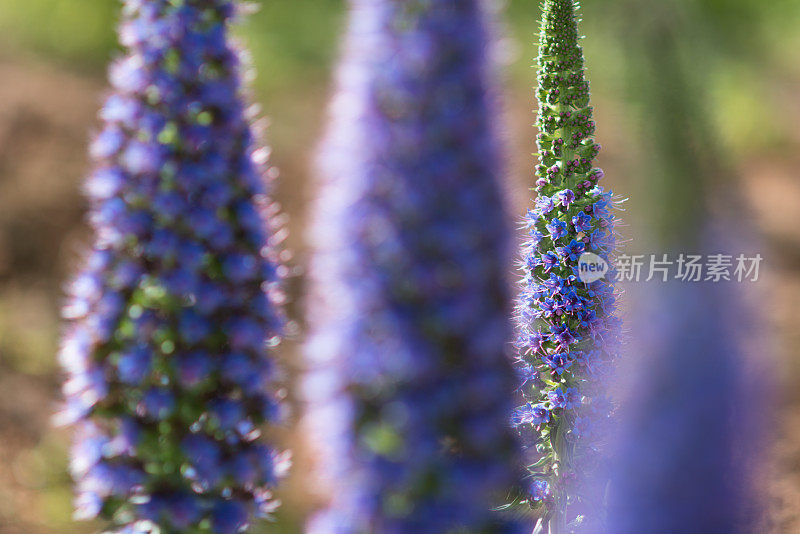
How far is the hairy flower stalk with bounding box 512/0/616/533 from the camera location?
281 centimetres

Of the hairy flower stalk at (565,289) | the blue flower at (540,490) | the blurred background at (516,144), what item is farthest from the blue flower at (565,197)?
the blue flower at (540,490)

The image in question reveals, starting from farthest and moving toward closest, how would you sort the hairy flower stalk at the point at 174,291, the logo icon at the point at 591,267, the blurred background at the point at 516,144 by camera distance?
the logo icon at the point at 591,267, the hairy flower stalk at the point at 174,291, the blurred background at the point at 516,144

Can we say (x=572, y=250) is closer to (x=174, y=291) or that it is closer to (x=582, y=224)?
(x=582, y=224)

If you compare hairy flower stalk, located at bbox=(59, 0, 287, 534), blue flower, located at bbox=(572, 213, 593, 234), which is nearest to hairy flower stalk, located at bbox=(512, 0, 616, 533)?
blue flower, located at bbox=(572, 213, 593, 234)

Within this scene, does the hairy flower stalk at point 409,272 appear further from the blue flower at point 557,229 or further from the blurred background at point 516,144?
the blue flower at point 557,229

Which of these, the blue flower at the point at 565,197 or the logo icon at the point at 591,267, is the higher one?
the blue flower at the point at 565,197

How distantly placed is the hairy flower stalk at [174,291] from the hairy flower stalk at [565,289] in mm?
802

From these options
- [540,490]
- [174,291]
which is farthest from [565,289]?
[174,291]

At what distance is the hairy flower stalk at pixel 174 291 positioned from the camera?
239 centimetres

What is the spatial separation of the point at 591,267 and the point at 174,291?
1.21m

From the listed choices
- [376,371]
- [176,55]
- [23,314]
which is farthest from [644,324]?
[23,314]

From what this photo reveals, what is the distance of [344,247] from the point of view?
1.90 m

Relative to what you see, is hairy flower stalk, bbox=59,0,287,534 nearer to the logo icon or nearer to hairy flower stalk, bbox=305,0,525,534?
hairy flower stalk, bbox=305,0,525,534

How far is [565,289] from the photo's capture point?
2775 mm
